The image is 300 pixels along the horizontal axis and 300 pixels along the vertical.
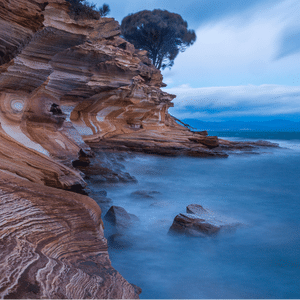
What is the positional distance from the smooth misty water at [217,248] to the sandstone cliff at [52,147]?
932 millimetres

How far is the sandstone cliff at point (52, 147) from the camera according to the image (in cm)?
160

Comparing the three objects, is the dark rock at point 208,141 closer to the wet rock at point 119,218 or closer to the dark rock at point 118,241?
the wet rock at point 119,218

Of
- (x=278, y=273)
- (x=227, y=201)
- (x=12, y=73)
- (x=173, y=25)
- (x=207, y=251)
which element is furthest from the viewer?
(x=173, y=25)

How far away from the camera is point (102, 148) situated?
928 cm

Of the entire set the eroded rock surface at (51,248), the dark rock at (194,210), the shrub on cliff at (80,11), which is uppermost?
the shrub on cliff at (80,11)

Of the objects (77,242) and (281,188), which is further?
(281,188)

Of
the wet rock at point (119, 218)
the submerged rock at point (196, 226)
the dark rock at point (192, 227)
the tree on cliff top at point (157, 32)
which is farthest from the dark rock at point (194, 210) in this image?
the tree on cliff top at point (157, 32)

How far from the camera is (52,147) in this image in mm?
5176

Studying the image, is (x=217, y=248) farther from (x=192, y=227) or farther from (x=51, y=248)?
(x=51, y=248)

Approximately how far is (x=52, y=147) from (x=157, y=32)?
16.0 metres

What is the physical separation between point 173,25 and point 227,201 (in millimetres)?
16628

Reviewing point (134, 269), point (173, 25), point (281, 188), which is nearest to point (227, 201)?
point (281, 188)

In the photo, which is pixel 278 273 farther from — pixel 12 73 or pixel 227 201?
pixel 12 73

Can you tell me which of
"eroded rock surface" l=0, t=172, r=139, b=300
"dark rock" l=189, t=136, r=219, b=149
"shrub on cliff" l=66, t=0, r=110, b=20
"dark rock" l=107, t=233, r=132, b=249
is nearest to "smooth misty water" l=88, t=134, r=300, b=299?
"dark rock" l=107, t=233, r=132, b=249
